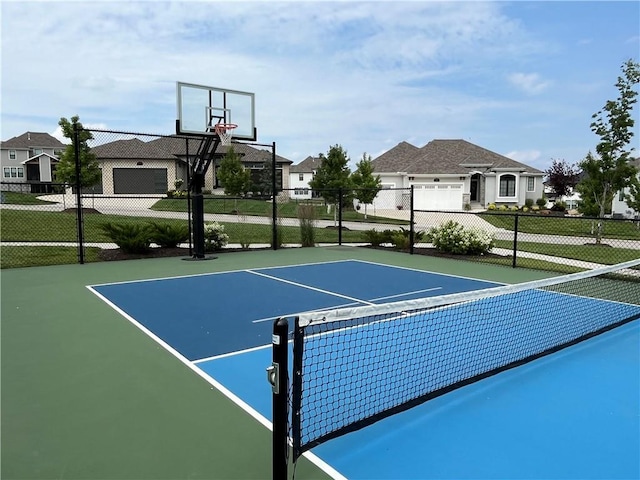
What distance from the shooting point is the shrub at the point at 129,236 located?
12.6 meters

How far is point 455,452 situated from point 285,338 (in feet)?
5.05

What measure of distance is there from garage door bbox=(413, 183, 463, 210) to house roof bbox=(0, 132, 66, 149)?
48094 mm

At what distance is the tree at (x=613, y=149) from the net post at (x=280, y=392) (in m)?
16.8

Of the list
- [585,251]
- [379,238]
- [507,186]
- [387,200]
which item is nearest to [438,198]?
[387,200]

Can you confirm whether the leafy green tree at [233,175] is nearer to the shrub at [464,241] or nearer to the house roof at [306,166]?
the shrub at [464,241]

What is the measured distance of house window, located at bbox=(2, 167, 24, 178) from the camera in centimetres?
5675

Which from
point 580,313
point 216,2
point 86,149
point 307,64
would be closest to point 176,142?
point 86,149

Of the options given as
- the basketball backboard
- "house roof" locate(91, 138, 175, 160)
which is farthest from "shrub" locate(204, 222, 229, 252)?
"house roof" locate(91, 138, 175, 160)

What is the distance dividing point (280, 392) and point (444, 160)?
39.5 meters

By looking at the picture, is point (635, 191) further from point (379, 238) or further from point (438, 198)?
point (438, 198)

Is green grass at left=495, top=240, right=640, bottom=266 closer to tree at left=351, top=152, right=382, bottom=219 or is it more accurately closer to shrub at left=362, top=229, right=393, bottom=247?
shrub at left=362, top=229, right=393, bottom=247

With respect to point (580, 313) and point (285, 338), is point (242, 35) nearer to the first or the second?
point (580, 313)

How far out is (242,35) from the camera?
1210cm

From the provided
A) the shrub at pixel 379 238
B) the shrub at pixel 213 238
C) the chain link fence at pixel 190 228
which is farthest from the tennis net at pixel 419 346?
the shrub at pixel 213 238
